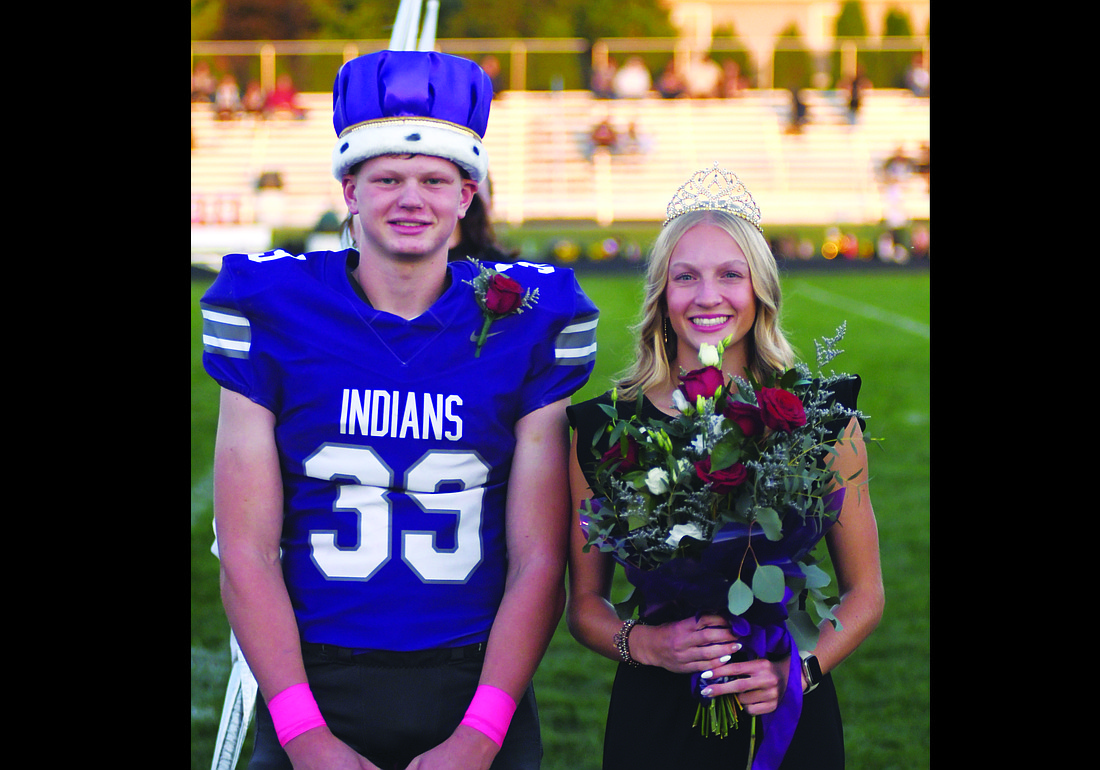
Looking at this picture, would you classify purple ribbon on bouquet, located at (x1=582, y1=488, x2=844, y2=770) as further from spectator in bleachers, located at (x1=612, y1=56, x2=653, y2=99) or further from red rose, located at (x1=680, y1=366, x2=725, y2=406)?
spectator in bleachers, located at (x1=612, y1=56, x2=653, y2=99)

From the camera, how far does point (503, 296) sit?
221cm

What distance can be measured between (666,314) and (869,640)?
2.84 m

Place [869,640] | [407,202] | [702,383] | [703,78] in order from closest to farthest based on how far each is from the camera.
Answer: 1. [702,383]
2. [407,202]
3. [869,640]
4. [703,78]

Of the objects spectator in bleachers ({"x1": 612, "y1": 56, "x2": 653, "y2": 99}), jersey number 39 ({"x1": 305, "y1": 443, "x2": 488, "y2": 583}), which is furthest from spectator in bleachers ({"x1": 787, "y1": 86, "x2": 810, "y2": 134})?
jersey number 39 ({"x1": 305, "y1": 443, "x2": 488, "y2": 583})

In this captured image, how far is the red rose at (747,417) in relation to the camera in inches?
76.9

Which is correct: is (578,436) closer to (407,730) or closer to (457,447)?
(457,447)

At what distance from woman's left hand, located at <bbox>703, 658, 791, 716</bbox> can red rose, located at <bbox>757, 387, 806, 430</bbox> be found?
0.49 m

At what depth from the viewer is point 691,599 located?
2.08 meters

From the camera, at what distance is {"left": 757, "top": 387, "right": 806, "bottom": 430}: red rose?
6.31 feet

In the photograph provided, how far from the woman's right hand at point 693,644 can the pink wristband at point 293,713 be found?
2.19 ft

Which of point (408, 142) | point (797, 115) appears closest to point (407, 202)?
point (408, 142)

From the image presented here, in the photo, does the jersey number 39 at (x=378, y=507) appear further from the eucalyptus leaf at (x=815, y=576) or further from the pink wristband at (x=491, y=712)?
the eucalyptus leaf at (x=815, y=576)

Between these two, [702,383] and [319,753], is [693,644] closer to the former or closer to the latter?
[702,383]

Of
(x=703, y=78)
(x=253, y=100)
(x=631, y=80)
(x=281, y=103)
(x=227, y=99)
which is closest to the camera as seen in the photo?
(x=281, y=103)
